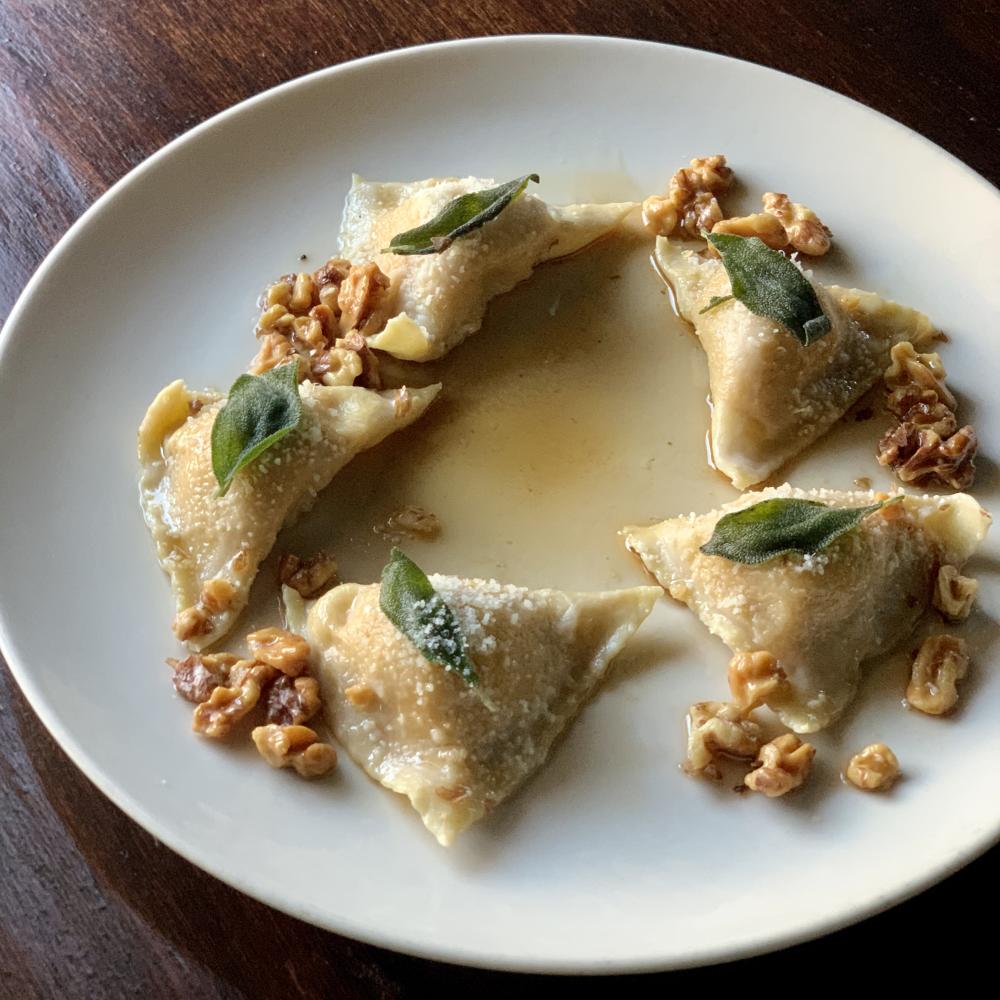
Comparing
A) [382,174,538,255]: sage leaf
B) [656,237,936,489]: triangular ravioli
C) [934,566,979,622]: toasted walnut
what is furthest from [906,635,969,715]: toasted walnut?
[382,174,538,255]: sage leaf

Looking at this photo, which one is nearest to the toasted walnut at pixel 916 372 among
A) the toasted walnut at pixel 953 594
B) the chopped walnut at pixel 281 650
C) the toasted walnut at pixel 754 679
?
the toasted walnut at pixel 953 594

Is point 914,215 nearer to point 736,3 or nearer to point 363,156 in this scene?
point 736,3

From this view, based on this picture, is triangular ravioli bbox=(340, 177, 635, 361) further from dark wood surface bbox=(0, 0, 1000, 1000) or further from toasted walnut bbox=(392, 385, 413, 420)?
dark wood surface bbox=(0, 0, 1000, 1000)

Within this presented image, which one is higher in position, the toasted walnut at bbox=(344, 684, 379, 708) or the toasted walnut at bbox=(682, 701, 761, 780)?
the toasted walnut at bbox=(344, 684, 379, 708)

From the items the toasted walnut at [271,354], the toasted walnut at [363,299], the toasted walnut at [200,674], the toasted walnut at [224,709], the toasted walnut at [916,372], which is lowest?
the toasted walnut at [916,372]

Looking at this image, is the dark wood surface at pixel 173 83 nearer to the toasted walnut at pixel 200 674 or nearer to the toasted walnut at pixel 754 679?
the toasted walnut at pixel 200 674
